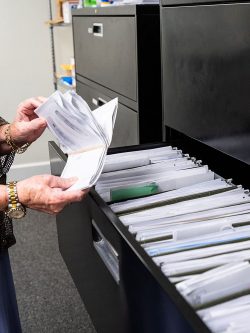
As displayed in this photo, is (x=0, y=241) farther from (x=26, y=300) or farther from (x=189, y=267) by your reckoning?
(x=26, y=300)

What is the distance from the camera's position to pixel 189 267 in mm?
503

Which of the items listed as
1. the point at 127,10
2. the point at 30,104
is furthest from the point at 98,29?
the point at 30,104

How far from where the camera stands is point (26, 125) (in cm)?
85

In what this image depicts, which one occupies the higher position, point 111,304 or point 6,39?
point 6,39

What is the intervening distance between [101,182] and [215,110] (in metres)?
0.22

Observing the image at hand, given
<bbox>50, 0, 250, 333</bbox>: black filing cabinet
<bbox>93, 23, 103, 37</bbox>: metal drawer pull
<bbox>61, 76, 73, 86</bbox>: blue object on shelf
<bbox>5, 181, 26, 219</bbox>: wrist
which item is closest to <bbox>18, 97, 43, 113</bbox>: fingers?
<bbox>50, 0, 250, 333</bbox>: black filing cabinet

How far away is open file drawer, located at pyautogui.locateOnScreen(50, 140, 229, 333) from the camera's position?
450 mm

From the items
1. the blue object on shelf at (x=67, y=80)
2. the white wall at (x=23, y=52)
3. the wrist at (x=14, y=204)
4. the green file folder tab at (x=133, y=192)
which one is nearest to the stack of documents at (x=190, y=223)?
the green file folder tab at (x=133, y=192)

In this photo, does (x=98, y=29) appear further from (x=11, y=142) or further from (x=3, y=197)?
(x=3, y=197)

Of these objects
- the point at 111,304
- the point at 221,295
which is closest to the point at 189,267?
the point at 221,295

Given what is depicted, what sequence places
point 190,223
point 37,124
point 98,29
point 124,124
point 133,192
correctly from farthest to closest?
point 98,29 < point 124,124 < point 37,124 < point 133,192 < point 190,223

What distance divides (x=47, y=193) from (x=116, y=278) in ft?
0.53

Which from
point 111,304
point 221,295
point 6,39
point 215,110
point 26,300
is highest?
point 6,39

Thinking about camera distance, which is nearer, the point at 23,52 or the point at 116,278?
the point at 116,278
